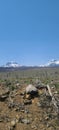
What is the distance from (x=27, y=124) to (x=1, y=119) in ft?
5.55

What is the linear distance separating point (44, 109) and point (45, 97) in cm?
127

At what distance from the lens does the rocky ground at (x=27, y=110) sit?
15695mm

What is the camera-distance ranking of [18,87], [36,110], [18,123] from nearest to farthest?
[18,123]
[36,110]
[18,87]

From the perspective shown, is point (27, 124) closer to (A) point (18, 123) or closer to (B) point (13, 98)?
(A) point (18, 123)

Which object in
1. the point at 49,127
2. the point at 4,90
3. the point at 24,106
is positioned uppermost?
the point at 4,90

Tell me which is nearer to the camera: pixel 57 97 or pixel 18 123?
pixel 18 123

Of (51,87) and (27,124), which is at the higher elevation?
(51,87)

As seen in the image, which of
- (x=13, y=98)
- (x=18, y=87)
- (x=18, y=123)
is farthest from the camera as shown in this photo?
(x=18, y=87)

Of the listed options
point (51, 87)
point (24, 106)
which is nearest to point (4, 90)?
point (24, 106)

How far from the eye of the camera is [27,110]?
16984 mm

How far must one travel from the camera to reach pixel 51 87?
20375mm

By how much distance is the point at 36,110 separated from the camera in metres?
17.1

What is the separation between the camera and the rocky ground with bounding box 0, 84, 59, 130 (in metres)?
15.7

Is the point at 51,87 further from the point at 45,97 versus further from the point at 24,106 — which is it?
the point at 24,106
